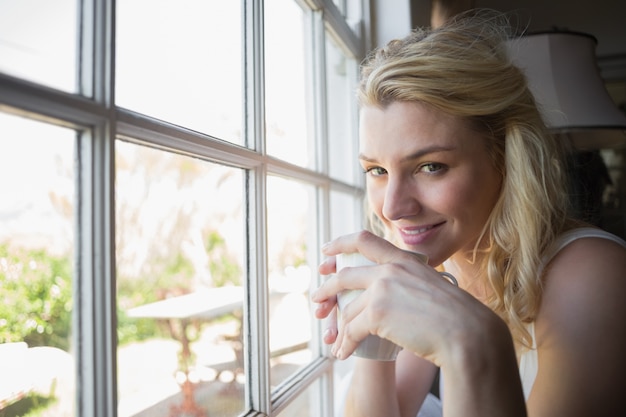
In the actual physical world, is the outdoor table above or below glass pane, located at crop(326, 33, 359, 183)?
below

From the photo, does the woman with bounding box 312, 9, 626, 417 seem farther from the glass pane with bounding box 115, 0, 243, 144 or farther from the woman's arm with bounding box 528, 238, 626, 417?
the glass pane with bounding box 115, 0, 243, 144

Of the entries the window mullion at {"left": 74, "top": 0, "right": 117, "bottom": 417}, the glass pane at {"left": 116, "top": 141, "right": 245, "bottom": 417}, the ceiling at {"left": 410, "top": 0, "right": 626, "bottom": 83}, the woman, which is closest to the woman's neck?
the woman

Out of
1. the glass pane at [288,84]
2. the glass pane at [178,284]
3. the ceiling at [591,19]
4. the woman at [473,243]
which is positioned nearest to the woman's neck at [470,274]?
the woman at [473,243]

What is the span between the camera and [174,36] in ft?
2.22

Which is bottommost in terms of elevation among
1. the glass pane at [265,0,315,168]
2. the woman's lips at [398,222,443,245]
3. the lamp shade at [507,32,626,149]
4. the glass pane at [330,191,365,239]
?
the woman's lips at [398,222,443,245]

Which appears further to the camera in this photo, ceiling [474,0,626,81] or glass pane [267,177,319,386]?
ceiling [474,0,626,81]

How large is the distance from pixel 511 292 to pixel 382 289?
1.39 ft

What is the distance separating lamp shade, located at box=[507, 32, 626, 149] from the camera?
188cm

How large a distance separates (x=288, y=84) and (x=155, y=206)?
54 centimetres

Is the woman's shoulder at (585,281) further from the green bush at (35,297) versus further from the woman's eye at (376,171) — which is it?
the green bush at (35,297)

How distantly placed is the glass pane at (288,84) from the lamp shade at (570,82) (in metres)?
1.00

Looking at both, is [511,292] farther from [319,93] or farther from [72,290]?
[72,290]

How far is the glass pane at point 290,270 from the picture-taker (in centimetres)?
101

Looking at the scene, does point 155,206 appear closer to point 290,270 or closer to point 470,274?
point 290,270
